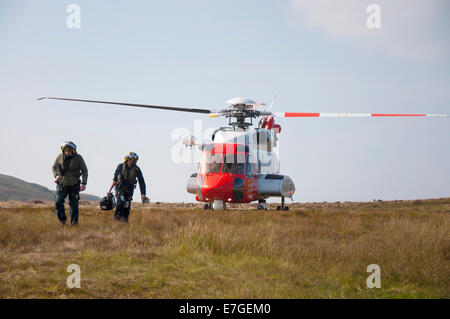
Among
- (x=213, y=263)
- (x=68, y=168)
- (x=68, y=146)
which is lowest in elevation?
(x=213, y=263)

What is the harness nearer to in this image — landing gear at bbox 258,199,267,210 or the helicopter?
the helicopter

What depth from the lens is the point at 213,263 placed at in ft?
22.5

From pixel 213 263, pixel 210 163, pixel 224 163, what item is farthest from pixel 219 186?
pixel 213 263

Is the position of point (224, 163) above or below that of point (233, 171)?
above

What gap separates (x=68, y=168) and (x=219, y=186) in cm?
957

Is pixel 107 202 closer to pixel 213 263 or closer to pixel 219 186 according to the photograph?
pixel 213 263

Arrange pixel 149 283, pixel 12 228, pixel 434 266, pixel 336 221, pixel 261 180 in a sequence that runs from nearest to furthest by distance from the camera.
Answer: pixel 149 283 < pixel 434 266 < pixel 12 228 < pixel 336 221 < pixel 261 180

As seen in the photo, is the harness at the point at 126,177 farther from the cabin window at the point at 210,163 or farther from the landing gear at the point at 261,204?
the landing gear at the point at 261,204

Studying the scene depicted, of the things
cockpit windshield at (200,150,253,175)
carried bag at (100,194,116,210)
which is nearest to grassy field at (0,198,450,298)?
carried bag at (100,194,116,210)

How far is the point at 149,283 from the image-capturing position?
561 cm
